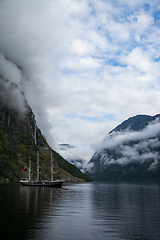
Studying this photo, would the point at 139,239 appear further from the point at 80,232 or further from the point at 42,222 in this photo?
the point at 42,222

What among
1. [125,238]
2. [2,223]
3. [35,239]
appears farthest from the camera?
[2,223]

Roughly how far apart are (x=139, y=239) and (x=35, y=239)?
1335cm

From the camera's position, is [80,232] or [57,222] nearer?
[80,232]

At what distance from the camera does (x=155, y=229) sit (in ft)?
108

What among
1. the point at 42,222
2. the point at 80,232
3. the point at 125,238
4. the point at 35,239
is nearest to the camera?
the point at 35,239

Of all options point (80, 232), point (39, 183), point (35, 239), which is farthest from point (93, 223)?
point (39, 183)

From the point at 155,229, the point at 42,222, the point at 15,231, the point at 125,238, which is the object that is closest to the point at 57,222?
the point at 42,222

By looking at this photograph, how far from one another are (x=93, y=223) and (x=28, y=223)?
11070 millimetres

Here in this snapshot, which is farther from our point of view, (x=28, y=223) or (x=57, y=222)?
(x=57, y=222)

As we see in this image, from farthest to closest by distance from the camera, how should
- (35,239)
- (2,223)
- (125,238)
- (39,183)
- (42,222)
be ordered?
(39,183), (42,222), (2,223), (125,238), (35,239)

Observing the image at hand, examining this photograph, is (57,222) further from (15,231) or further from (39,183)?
(39,183)

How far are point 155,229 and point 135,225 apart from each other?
3.57 meters

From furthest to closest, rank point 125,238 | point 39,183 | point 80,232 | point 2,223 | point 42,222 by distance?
1. point 39,183
2. point 42,222
3. point 2,223
4. point 80,232
5. point 125,238

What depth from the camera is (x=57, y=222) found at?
35.2 m
